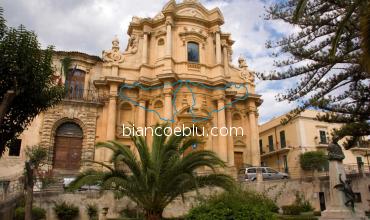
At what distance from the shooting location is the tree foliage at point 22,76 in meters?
10.0

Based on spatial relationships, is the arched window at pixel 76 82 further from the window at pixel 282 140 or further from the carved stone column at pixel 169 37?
the window at pixel 282 140

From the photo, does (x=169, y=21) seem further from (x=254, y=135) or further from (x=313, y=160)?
(x=313, y=160)

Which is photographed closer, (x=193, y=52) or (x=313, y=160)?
(x=193, y=52)

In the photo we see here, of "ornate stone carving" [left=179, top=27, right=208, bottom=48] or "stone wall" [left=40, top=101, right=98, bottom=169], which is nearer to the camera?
"stone wall" [left=40, top=101, right=98, bottom=169]

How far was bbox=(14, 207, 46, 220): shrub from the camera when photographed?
1329 centimetres

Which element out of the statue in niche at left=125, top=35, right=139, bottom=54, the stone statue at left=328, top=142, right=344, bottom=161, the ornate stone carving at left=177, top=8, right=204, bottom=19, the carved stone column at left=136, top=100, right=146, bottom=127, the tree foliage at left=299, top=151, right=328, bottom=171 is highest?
the ornate stone carving at left=177, top=8, right=204, bottom=19

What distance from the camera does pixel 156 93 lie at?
2512cm

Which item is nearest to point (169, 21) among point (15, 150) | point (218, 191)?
point (15, 150)

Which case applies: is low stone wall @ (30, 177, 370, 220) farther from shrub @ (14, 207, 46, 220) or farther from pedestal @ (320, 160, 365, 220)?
pedestal @ (320, 160, 365, 220)

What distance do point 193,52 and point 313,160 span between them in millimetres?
13599

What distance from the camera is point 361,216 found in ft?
37.1

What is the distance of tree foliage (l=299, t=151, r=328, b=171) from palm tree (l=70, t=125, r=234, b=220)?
18.9 m

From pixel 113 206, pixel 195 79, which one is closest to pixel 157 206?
pixel 113 206

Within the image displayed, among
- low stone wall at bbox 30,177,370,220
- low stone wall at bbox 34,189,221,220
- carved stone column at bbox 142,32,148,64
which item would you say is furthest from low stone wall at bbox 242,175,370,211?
carved stone column at bbox 142,32,148,64
